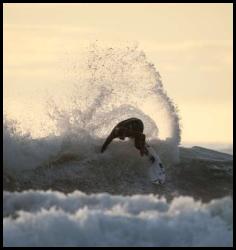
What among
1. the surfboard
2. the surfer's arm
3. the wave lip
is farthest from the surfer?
the wave lip

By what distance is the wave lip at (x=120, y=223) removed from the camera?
29859 mm

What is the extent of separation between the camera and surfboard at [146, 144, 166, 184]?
40312 mm

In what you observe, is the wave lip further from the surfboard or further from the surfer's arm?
the surfer's arm

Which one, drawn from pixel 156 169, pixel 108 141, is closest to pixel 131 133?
pixel 108 141

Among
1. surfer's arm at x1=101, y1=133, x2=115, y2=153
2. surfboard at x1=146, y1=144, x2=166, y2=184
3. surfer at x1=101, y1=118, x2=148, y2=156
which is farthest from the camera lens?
surfer's arm at x1=101, y1=133, x2=115, y2=153

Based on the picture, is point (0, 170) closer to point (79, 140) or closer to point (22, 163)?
point (22, 163)

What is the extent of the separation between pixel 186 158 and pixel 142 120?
2723 mm

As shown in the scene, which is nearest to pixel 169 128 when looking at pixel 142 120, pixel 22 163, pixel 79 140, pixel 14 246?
pixel 142 120

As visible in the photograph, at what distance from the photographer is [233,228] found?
3197cm

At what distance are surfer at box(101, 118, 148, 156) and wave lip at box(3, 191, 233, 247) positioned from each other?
27.6ft

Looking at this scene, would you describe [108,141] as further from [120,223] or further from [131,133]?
[120,223]

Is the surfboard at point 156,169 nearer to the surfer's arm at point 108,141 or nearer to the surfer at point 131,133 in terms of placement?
the surfer at point 131,133

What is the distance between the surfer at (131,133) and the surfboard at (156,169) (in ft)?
1.21

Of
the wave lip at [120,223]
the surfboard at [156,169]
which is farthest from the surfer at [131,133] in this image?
the wave lip at [120,223]
